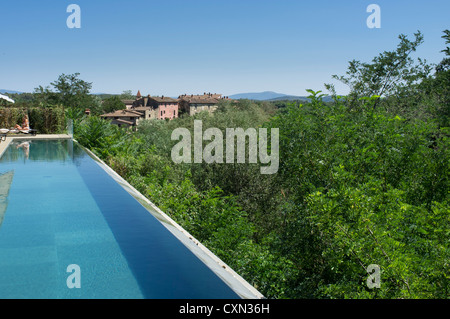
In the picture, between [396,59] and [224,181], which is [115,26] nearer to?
[224,181]

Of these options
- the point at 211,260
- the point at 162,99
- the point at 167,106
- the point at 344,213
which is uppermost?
the point at 162,99

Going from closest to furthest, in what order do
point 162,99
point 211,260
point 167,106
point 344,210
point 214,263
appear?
point 214,263 → point 211,260 → point 344,210 → point 162,99 → point 167,106

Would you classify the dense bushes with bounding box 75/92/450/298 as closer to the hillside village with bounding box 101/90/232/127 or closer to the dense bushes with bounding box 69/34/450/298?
the dense bushes with bounding box 69/34/450/298

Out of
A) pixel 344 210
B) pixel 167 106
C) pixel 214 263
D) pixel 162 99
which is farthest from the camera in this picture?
pixel 167 106

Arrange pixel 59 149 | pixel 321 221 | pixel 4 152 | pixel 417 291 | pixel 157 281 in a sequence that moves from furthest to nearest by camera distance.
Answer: pixel 59 149, pixel 4 152, pixel 321 221, pixel 157 281, pixel 417 291

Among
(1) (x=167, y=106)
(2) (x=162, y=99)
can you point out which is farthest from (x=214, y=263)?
(1) (x=167, y=106)

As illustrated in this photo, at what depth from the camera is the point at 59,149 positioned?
49.3 ft

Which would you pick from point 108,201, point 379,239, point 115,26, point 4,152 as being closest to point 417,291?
point 379,239

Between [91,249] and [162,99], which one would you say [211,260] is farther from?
[162,99]

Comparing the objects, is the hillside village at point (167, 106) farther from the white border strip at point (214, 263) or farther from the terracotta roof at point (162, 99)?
the white border strip at point (214, 263)

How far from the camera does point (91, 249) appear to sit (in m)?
4.91

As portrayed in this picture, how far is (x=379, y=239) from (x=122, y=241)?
3511mm

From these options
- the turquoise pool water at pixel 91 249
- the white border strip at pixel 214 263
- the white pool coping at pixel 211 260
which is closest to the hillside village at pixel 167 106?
the turquoise pool water at pixel 91 249

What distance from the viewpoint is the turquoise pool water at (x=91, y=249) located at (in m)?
3.87
